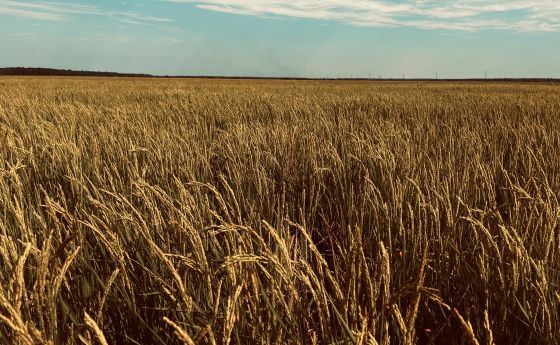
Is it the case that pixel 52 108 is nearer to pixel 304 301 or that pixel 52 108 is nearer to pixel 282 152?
pixel 282 152

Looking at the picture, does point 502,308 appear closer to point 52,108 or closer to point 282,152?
point 282,152

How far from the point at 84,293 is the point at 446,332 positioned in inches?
43.4

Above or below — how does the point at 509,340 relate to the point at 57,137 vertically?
below

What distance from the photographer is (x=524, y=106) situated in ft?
21.1

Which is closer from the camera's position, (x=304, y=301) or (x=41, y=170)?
(x=304, y=301)

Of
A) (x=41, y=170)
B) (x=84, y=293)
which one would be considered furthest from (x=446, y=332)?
(x=41, y=170)

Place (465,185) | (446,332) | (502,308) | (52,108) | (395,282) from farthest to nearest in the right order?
1. (52,108)
2. (465,185)
3. (395,282)
4. (446,332)
5. (502,308)

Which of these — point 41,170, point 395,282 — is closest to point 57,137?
point 41,170

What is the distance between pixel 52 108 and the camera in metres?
5.62

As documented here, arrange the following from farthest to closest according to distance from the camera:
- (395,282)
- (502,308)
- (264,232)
Result: (264,232), (395,282), (502,308)

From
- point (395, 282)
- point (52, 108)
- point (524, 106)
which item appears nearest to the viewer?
point (395, 282)

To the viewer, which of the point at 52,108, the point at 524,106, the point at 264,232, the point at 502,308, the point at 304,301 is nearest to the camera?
the point at 304,301

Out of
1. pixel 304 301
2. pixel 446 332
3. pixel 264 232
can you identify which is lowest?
pixel 446 332

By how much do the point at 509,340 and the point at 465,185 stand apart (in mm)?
1091
